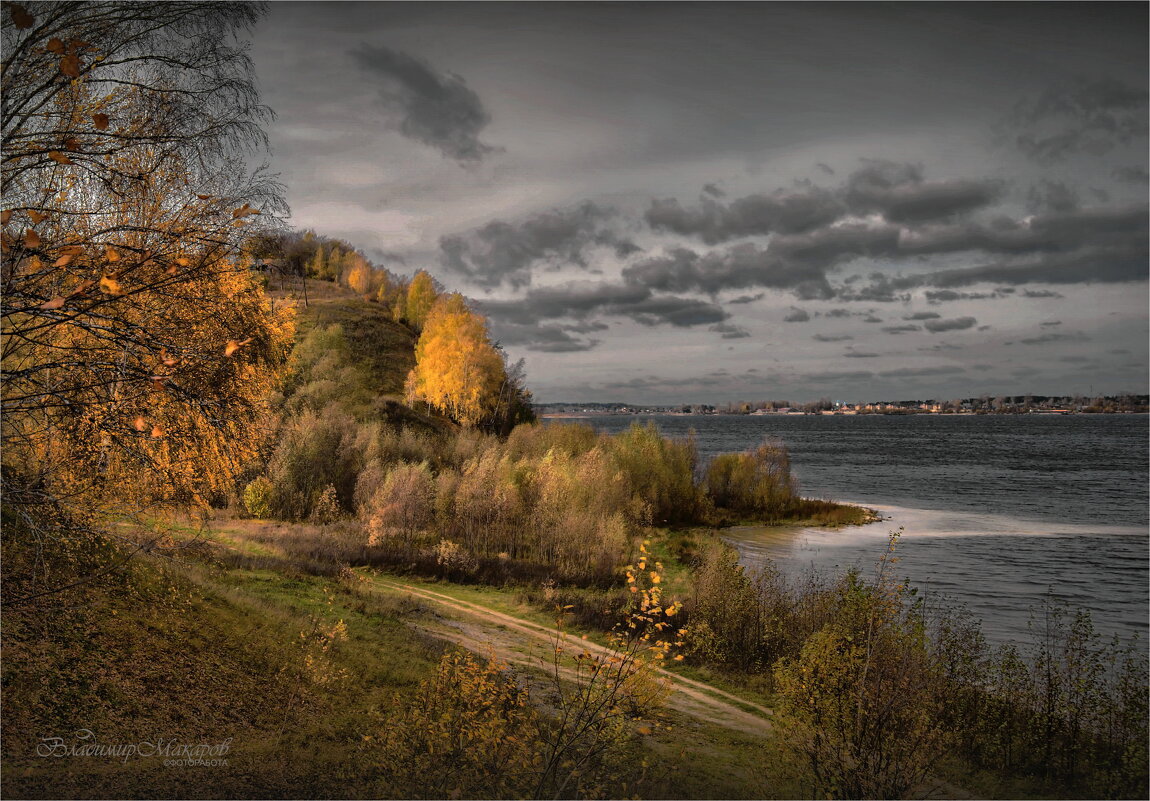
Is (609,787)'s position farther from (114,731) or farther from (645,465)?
(645,465)

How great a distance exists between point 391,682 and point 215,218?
11850mm

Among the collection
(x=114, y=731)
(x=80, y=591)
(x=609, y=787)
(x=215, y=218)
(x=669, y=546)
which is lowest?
(x=669, y=546)

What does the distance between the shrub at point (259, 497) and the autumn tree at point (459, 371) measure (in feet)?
85.6

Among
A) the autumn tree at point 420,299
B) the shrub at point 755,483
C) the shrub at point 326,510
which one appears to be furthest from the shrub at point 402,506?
the autumn tree at point 420,299

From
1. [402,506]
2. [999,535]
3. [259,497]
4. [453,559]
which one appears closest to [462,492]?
[402,506]

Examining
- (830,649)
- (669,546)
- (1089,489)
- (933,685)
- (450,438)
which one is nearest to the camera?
(830,649)

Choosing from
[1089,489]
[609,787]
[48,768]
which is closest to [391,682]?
[609,787]

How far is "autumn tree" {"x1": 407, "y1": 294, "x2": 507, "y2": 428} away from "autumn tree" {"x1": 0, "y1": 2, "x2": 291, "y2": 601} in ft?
183

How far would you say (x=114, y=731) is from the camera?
9.20m

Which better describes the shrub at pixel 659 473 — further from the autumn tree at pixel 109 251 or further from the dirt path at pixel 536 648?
the autumn tree at pixel 109 251

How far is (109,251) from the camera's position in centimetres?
523

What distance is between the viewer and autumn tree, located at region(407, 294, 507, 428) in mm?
66625

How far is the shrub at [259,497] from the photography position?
3875 centimetres

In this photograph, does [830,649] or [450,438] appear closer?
[830,649]
